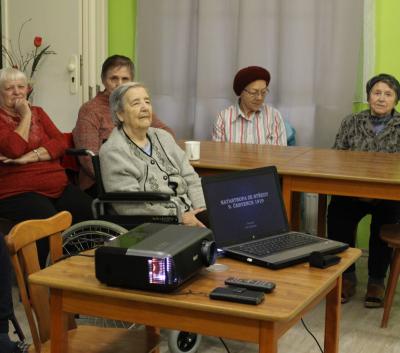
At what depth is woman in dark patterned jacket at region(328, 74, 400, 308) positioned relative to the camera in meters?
3.69

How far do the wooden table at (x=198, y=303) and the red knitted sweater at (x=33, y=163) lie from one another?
1591mm

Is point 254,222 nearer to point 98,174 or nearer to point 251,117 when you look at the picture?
point 98,174

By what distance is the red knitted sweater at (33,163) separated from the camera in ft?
11.0

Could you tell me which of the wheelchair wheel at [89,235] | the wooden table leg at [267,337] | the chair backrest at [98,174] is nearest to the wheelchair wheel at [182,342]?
the wheelchair wheel at [89,235]

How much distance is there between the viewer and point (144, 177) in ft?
9.96

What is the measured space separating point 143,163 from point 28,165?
712 mm

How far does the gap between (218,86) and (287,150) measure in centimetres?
97

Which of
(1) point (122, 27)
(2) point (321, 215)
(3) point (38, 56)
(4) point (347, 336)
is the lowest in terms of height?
(4) point (347, 336)

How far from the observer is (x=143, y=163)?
10.00 feet

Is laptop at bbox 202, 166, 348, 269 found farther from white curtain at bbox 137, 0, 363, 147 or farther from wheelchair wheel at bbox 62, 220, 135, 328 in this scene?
white curtain at bbox 137, 0, 363, 147

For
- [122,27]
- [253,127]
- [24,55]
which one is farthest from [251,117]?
[24,55]

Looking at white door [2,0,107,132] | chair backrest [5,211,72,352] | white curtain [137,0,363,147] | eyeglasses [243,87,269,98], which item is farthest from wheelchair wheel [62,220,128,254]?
white door [2,0,107,132]

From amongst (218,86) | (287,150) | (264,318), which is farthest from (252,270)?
(218,86)

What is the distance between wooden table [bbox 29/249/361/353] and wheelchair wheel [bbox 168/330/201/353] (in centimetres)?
95
